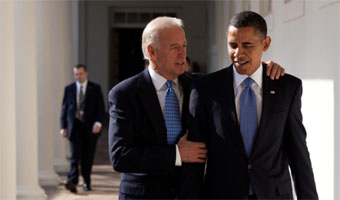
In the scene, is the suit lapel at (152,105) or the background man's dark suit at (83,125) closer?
the suit lapel at (152,105)

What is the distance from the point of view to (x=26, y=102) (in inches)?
306

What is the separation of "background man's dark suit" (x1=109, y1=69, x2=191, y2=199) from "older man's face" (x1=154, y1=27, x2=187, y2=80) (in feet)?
0.52

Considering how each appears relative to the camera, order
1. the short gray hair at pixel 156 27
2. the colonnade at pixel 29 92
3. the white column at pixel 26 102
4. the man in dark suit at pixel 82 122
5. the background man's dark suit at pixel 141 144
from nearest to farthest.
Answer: the background man's dark suit at pixel 141 144
the short gray hair at pixel 156 27
the colonnade at pixel 29 92
the white column at pixel 26 102
the man in dark suit at pixel 82 122

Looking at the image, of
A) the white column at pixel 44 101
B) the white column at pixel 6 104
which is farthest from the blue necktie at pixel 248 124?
the white column at pixel 44 101

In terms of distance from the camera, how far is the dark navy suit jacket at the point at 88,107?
8.97m

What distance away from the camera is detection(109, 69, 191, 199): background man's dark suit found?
9.51 feet

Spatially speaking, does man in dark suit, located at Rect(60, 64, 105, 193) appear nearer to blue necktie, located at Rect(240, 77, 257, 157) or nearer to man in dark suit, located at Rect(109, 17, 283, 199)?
man in dark suit, located at Rect(109, 17, 283, 199)

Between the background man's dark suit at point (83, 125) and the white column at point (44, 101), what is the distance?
0.61m

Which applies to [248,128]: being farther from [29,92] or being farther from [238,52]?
[29,92]

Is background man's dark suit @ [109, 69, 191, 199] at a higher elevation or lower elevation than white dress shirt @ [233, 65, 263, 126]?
lower

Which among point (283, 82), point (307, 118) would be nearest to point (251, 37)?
point (283, 82)

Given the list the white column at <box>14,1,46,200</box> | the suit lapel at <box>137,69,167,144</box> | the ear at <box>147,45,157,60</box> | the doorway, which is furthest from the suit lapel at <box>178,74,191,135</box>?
the doorway

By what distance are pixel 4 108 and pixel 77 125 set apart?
151 inches

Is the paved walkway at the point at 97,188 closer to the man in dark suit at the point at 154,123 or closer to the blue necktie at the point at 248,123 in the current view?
the man in dark suit at the point at 154,123
